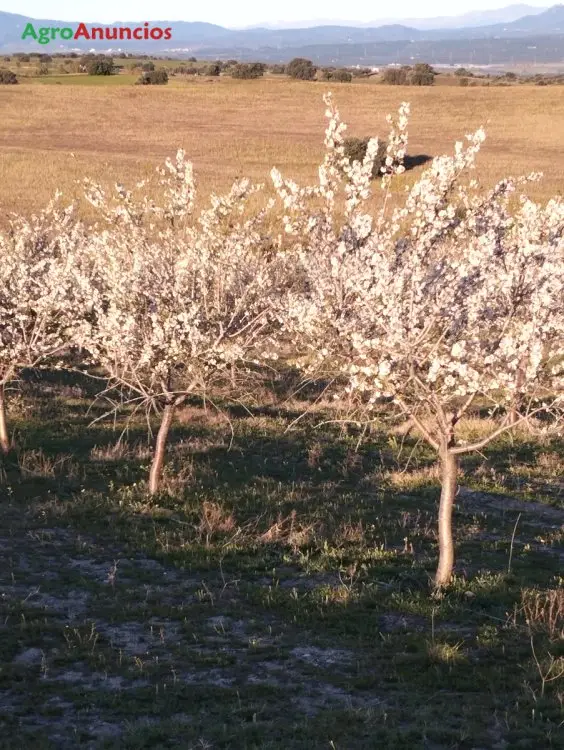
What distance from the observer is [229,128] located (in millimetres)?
Answer: 78250

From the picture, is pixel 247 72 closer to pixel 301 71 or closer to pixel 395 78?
pixel 301 71

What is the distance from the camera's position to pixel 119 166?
57.2 meters

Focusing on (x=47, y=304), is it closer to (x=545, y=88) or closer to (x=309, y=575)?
(x=309, y=575)

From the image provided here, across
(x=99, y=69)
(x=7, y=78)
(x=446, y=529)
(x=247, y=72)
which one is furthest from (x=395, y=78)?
(x=446, y=529)

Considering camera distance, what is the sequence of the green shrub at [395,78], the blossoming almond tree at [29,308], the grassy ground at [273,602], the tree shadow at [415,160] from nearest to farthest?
the grassy ground at [273,602] → the blossoming almond tree at [29,308] → the tree shadow at [415,160] → the green shrub at [395,78]

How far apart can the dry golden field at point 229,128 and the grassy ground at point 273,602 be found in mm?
32805

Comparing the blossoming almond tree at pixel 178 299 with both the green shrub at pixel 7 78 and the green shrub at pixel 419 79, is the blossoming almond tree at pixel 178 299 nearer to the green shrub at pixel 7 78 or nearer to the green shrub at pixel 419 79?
the green shrub at pixel 7 78

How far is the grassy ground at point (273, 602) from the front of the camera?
8617 millimetres

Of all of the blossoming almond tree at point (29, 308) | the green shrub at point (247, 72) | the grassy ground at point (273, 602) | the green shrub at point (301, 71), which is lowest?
the grassy ground at point (273, 602)

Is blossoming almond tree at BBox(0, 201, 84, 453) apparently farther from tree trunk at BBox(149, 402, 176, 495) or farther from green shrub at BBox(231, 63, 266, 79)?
green shrub at BBox(231, 63, 266, 79)

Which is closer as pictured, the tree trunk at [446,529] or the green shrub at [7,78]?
the tree trunk at [446,529]

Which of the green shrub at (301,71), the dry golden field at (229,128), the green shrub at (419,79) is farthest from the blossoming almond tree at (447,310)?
the green shrub at (301,71)

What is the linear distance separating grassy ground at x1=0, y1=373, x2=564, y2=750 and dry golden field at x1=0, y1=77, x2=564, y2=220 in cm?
3280

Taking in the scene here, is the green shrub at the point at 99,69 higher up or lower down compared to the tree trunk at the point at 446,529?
higher up
